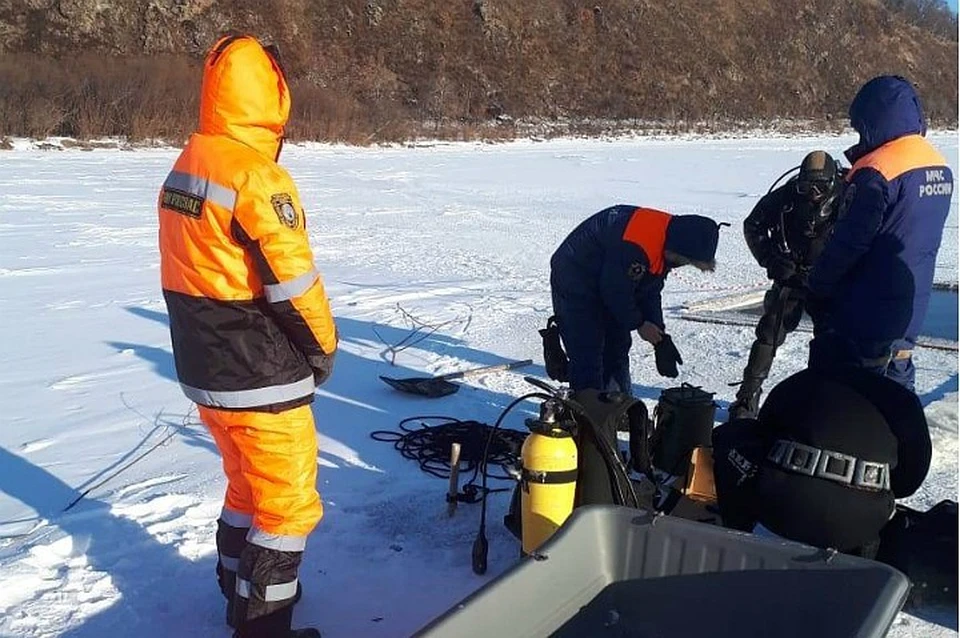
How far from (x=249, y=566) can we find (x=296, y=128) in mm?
23133

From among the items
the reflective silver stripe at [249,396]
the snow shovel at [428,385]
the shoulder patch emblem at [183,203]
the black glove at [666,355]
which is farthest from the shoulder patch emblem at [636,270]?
the shoulder patch emblem at [183,203]

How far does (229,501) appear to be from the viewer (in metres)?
2.80

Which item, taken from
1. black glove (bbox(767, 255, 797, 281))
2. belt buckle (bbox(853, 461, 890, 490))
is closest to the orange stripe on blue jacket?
black glove (bbox(767, 255, 797, 281))

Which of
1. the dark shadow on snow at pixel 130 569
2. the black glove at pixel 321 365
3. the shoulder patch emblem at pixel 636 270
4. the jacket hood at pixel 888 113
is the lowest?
the dark shadow on snow at pixel 130 569

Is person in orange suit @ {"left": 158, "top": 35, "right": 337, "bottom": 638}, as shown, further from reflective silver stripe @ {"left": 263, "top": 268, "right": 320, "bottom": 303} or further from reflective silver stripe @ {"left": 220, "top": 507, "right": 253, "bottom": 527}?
reflective silver stripe @ {"left": 220, "top": 507, "right": 253, "bottom": 527}

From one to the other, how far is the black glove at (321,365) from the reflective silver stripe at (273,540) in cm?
45

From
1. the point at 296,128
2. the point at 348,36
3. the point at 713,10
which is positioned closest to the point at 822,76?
the point at 713,10

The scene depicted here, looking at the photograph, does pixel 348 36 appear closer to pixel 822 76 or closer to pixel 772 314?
pixel 822 76

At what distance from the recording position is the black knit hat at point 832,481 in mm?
2777

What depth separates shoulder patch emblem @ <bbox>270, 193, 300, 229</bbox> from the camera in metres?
2.45

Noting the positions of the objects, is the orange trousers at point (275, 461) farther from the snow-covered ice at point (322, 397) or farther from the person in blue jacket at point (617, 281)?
the person in blue jacket at point (617, 281)

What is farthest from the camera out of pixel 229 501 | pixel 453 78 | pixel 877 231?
pixel 453 78

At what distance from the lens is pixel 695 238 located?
3965mm

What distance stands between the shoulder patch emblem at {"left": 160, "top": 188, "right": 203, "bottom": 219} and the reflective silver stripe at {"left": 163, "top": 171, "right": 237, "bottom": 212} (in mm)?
13
